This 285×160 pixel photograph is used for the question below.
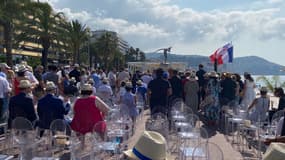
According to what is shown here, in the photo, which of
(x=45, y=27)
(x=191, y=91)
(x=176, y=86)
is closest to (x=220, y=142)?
(x=191, y=91)

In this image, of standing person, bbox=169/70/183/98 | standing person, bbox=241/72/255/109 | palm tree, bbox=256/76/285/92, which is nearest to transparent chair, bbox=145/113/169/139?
standing person, bbox=169/70/183/98

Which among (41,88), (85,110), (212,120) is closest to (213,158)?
(85,110)

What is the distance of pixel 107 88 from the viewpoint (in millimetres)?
11508

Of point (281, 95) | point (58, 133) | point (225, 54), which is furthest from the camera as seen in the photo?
point (225, 54)

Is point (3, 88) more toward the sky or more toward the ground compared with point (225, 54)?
more toward the ground

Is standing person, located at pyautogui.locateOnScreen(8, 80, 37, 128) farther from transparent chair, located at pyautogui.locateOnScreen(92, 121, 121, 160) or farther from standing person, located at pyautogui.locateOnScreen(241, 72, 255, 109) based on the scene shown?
standing person, located at pyautogui.locateOnScreen(241, 72, 255, 109)

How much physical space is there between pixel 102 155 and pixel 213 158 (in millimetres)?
1902

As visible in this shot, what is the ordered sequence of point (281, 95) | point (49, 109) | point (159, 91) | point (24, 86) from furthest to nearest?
1. point (159, 91)
2. point (281, 95)
3. point (24, 86)
4. point (49, 109)

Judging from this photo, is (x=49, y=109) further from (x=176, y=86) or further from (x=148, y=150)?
(x=176, y=86)

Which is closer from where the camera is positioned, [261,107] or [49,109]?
[49,109]

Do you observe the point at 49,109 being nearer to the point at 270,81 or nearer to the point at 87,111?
the point at 87,111

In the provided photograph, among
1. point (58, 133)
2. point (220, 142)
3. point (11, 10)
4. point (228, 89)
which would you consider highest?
point (11, 10)

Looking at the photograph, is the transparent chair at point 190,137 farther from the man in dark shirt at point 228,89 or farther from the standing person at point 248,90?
the standing person at point 248,90

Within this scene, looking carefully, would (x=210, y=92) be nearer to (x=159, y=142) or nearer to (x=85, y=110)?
(x=85, y=110)
